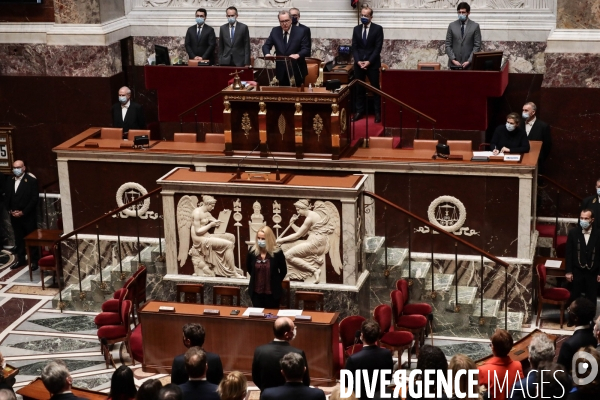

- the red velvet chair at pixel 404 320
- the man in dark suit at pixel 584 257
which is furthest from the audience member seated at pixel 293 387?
the man in dark suit at pixel 584 257

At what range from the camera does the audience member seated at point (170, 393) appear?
729 centimetres

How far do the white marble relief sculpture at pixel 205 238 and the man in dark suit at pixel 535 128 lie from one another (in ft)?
13.8

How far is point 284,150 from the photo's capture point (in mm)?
13172

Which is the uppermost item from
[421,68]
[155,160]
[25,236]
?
[421,68]

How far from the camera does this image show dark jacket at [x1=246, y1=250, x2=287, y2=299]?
11.0 meters

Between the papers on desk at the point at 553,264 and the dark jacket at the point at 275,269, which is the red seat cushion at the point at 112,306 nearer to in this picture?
the dark jacket at the point at 275,269

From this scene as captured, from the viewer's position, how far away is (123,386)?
7965 mm

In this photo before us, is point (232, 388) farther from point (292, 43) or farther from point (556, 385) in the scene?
point (292, 43)

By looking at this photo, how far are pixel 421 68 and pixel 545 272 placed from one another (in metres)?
3.32

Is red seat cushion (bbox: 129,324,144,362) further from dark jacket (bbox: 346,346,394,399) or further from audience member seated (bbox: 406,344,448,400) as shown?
audience member seated (bbox: 406,344,448,400)

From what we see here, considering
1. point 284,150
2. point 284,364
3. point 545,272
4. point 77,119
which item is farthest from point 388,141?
point 284,364

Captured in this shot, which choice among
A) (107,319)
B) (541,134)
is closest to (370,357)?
(107,319)

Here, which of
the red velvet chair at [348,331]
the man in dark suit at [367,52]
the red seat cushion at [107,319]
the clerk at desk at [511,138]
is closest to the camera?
the red velvet chair at [348,331]

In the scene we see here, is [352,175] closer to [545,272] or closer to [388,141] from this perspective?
[388,141]
